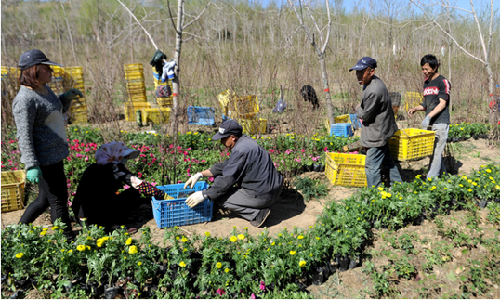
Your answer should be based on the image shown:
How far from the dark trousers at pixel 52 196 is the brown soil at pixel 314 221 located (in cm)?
65

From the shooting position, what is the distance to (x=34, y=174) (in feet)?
8.52

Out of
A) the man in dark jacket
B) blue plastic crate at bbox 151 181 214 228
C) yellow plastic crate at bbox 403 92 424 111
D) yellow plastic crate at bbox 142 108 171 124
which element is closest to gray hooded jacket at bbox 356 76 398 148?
the man in dark jacket

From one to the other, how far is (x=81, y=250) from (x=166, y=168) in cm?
202

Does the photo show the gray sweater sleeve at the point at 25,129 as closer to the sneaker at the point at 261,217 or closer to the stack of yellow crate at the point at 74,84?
the sneaker at the point at 261,217

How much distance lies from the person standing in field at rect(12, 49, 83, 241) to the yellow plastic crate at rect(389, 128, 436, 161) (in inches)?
147

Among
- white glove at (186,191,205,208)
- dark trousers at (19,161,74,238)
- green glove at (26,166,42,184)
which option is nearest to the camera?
green glove at (26,166,42,184)

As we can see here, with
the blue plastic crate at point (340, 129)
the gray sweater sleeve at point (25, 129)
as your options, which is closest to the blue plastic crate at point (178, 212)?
the gray sweater sleeve at point (25, 129)

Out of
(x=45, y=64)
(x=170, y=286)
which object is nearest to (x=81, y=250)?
(x=170, y=286)

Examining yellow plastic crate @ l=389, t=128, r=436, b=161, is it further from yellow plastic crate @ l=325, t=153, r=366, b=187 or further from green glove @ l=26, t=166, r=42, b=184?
green glove @ l=26, t=166, r=42, b=184

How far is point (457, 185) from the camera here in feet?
12.2

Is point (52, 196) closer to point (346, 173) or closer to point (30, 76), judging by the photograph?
point (30, 76)

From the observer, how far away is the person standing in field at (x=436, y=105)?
4.04 meters

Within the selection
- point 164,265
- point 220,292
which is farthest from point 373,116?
point 164,265

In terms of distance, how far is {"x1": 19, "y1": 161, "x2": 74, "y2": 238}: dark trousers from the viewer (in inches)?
112
